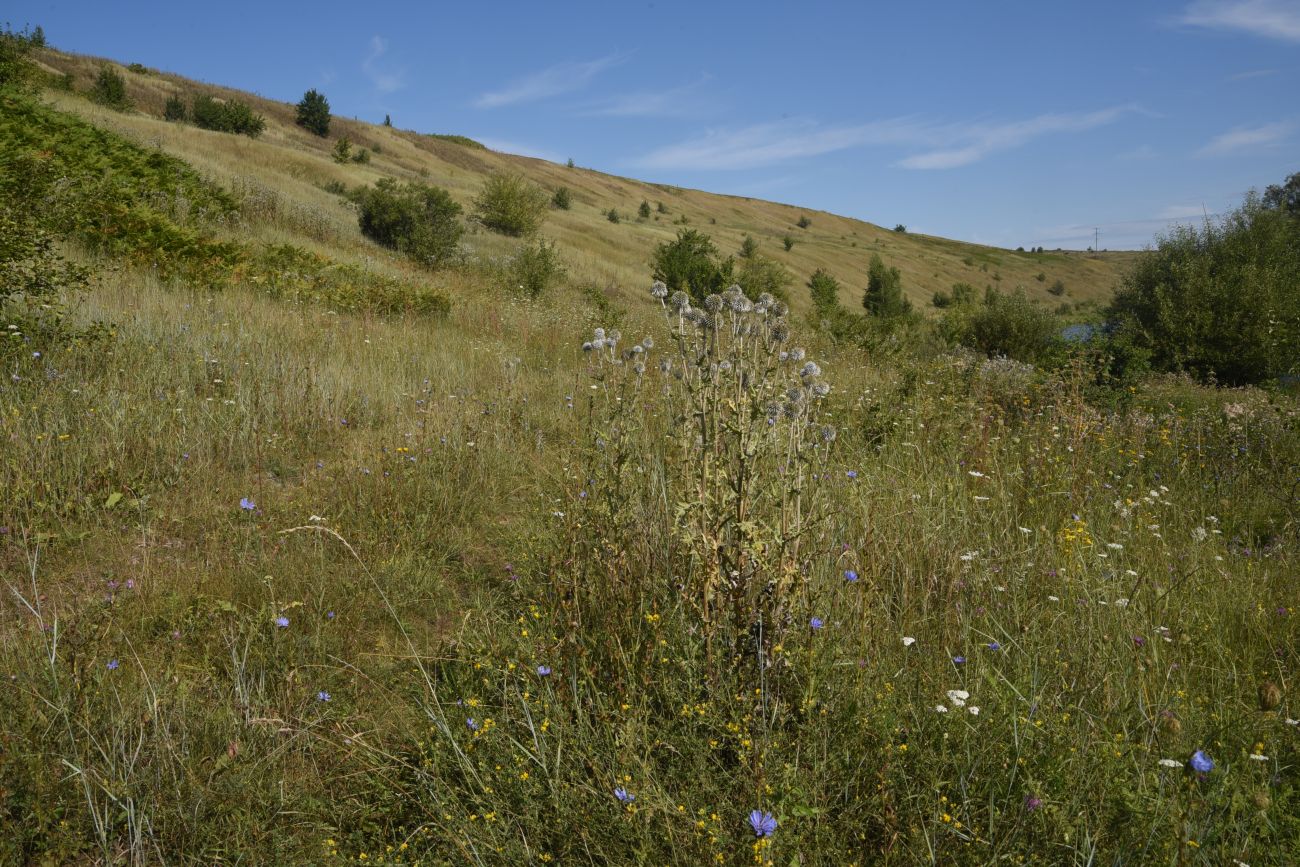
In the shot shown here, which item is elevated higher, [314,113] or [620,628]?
[314,113]

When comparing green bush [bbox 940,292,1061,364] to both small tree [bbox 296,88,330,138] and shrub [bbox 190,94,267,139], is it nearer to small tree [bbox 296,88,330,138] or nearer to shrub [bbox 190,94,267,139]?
shrub [bbox 190,94,267,139]

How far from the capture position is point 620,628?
2.56 meters

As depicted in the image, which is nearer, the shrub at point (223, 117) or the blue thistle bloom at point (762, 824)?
the blue thistle bloom at point (762, 824)

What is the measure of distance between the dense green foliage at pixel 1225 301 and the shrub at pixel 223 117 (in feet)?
114

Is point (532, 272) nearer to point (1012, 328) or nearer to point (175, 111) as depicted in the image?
point (1012, 328)

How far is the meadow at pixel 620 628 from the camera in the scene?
1849 mm

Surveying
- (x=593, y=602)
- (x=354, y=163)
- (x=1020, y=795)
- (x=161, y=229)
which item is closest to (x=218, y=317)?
(x=161, y=229)

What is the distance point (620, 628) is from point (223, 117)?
119 ft

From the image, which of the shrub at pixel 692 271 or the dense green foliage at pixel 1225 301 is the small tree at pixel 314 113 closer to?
the shrub at pixel 692 271

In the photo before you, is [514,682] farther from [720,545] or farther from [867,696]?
[867,696]

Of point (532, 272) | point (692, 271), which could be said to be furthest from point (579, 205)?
point (532, 272)

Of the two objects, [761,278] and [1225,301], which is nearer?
[1225,301]

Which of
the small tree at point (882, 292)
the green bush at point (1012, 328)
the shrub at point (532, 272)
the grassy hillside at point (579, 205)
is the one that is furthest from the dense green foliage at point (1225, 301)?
the small tree at point (882, 292)

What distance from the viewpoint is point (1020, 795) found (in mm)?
1816
